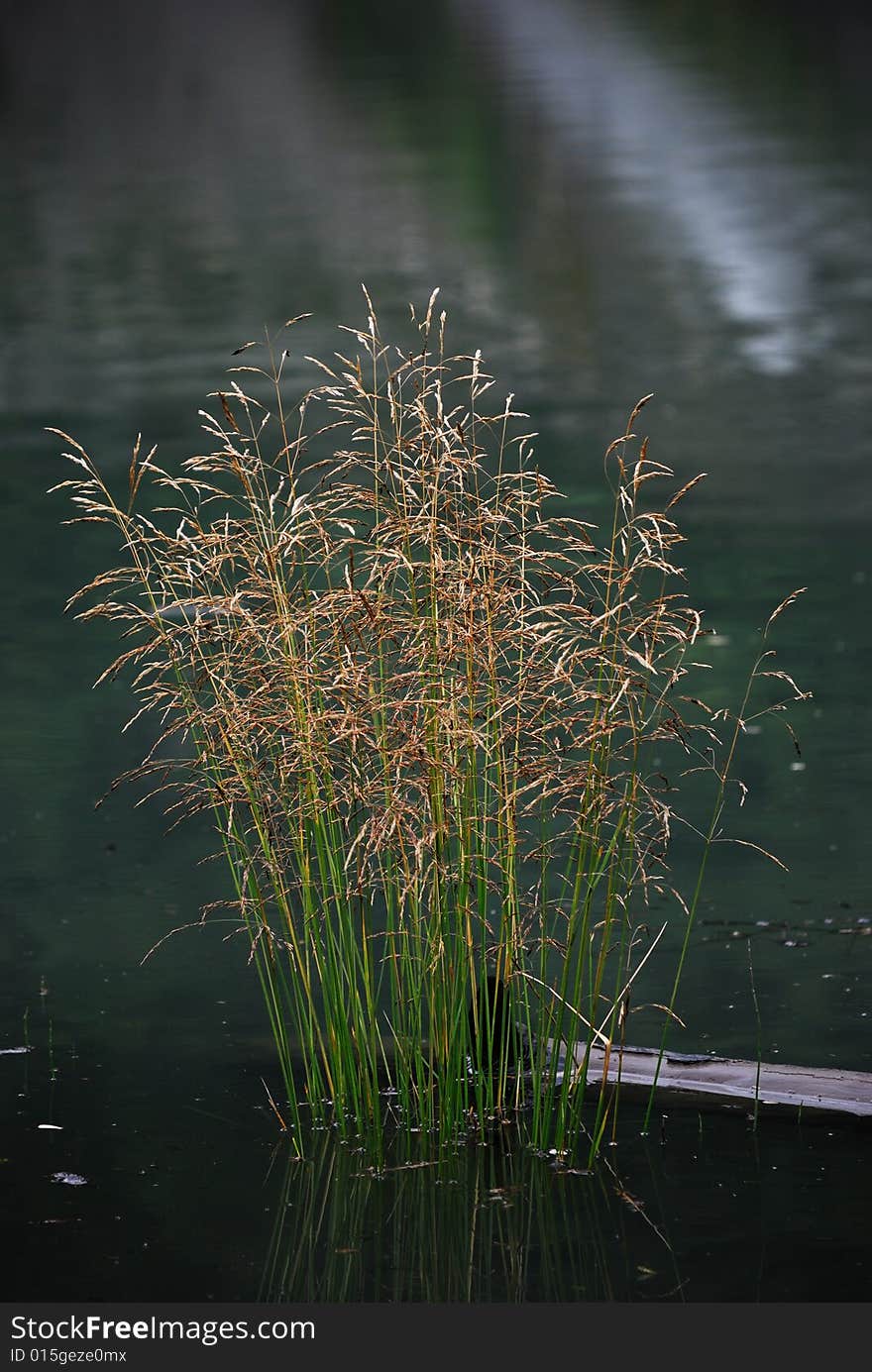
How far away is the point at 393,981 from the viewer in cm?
328

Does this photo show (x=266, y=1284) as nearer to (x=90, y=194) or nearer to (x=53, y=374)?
(x=53, y=374)

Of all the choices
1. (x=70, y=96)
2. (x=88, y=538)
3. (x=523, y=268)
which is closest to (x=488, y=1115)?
(x=88, y=538)

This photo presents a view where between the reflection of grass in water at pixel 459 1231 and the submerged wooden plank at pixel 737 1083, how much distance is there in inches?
12.4

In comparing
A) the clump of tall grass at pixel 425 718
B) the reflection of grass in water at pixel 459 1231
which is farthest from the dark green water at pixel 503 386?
the clump of tall grass at pixel 425 718

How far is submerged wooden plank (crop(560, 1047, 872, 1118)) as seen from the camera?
3588 mm

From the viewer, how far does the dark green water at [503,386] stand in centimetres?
323

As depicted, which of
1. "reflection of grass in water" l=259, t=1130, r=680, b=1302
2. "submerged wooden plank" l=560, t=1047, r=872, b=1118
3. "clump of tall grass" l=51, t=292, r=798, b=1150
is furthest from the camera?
"submerged wooden plank" l=560, t=1047, r=872, b=1118

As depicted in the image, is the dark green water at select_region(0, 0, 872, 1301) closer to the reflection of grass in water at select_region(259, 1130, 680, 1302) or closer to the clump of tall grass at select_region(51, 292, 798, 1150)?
the reflection of grass in water at select_region(259, 1130, 680, 1302)

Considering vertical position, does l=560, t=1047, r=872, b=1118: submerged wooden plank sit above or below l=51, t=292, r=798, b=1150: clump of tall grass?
below

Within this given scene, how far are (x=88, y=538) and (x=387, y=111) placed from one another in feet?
47.2

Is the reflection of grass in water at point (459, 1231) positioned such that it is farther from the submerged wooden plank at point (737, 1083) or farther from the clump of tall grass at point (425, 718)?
the submerged wooden plank at point (737, 1083)

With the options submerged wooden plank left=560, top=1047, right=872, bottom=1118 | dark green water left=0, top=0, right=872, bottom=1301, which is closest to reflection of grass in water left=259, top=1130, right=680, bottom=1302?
dark green water left=0, top=0, right=872, bottom=1301

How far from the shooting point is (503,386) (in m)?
13.7

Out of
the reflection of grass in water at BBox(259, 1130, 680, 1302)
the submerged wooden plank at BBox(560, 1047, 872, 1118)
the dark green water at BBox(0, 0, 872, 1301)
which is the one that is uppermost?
the reflection of grass in water at BBox(259, 1130, 680, 1302)
